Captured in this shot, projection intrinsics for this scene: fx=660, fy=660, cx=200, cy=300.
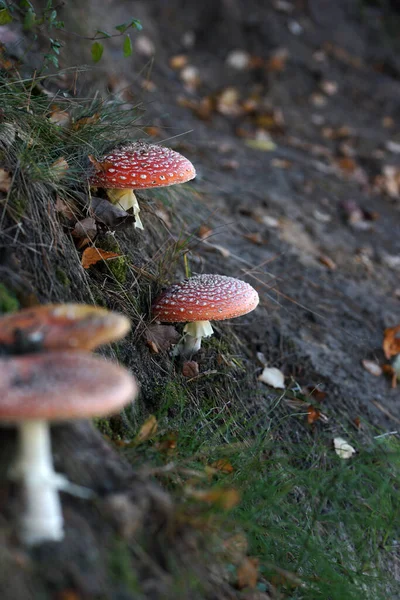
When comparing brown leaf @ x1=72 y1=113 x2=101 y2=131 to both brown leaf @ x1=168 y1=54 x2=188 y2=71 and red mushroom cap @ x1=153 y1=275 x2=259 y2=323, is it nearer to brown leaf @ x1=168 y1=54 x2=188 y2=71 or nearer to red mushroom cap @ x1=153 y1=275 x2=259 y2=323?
red mushroom cap @ x1=153 y1=275 x2=259 y2=323

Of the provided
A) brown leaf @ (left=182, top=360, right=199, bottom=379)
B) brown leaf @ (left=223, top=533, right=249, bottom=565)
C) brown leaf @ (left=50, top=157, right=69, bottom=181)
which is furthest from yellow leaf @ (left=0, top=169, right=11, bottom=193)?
brown leaf @ (left=223, top=533, right=249, bottom=565)

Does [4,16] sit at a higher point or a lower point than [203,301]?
higher

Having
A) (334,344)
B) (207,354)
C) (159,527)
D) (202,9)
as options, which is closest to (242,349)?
(207,354)

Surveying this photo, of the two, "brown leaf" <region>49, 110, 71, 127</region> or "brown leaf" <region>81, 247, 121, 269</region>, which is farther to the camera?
"brown leaf" <region>49, 110, 71, 127</region>

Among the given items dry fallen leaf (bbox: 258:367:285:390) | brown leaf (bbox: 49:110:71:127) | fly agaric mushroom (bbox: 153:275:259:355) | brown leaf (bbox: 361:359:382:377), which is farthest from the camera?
brown leaf (bbox: 361:359:382:377)

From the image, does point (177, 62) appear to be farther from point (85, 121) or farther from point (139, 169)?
point (139, 169)

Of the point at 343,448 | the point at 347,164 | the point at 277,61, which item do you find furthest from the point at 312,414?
the point at 277,61

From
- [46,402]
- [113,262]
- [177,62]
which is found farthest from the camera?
[177,62]
